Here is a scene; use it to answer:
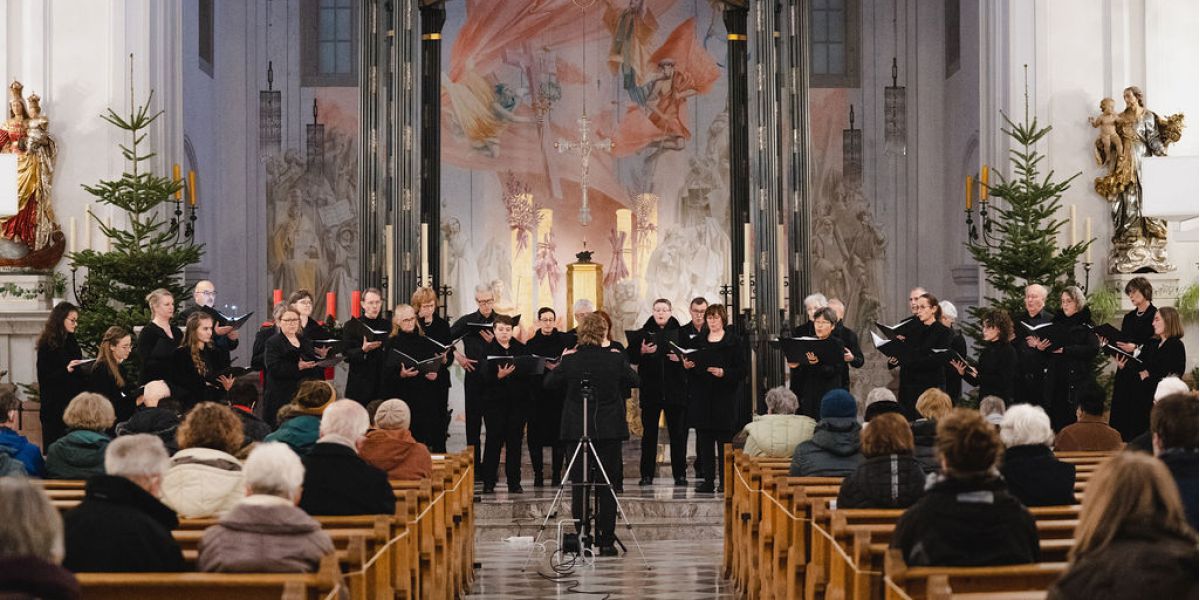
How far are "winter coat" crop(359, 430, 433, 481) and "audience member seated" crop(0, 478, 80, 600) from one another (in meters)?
4.03

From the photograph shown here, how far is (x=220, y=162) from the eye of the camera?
58.5 ft

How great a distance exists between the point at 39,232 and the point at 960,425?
31.0 ft

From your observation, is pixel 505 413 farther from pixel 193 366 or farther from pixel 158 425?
pixel 158 425

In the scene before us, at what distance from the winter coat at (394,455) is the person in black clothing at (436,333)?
9.71 feet

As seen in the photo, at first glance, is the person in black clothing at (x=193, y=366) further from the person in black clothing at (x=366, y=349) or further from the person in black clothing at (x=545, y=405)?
the person in black clothing at (x=545, y=405)

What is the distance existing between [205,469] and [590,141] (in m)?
12.4

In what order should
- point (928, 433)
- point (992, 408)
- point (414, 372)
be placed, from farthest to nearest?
point (414, 372)
point (992, 408)
point (928, 433)

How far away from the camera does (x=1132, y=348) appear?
998 cm

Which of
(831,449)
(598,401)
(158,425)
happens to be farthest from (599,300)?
(158,425)

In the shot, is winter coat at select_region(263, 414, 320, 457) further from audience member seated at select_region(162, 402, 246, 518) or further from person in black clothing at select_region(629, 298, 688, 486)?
person in black clothing at select_region(629, 298, 688, 486)

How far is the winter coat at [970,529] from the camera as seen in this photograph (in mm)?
4398

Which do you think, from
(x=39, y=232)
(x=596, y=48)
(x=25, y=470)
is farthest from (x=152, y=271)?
(x=596, y=48)

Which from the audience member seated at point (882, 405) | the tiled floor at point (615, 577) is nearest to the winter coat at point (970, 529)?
the audience member seated at point (882, 405)

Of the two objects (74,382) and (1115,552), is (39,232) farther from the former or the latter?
(1115,552)
